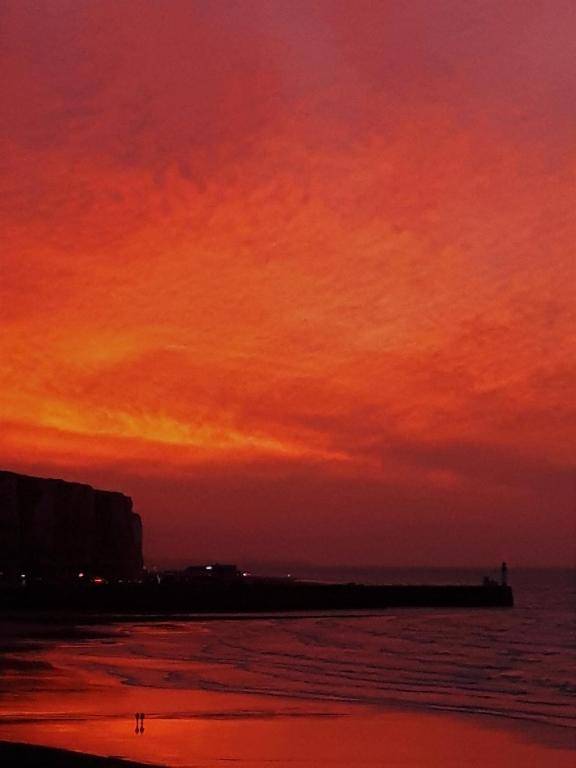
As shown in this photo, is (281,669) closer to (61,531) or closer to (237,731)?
(237,731)

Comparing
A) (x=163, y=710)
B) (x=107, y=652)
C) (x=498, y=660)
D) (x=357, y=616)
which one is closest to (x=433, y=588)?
(x=357, y=616)

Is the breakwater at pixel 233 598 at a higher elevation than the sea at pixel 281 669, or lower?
higher

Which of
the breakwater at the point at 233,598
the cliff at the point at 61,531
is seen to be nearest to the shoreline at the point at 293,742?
the breakwater at the point at 233,598

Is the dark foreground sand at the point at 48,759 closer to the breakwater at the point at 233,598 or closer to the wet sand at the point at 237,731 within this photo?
the wet sand at the point at 237,731

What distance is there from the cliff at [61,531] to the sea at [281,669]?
34376 mm

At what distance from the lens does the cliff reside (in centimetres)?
9869

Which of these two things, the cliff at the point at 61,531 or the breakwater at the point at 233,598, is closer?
the breakwater at the point at 233,598

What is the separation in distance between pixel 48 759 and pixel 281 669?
67.5ft

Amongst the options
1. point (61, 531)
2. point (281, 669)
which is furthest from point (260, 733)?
point (61, 531)

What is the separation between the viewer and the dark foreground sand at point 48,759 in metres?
16.6

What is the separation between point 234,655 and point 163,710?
17995 millimetres

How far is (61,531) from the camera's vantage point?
107 m

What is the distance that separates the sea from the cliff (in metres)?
34.4

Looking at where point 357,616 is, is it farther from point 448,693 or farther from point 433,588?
point 448,693
